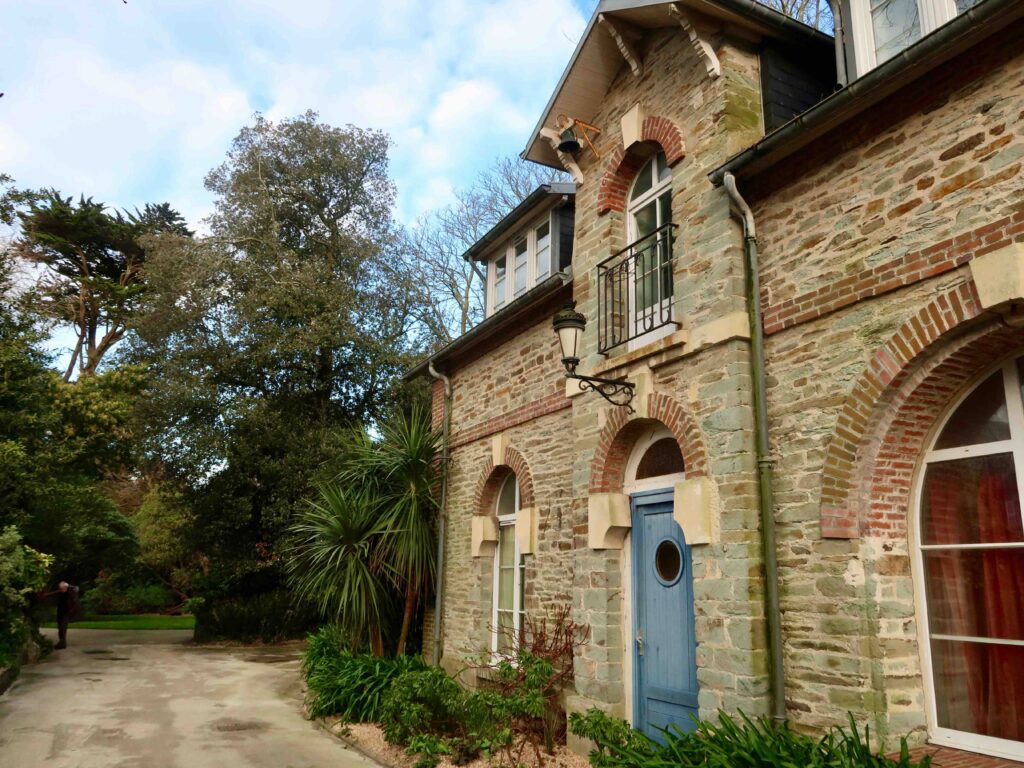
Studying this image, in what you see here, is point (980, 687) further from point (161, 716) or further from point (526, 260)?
point (161, 716)

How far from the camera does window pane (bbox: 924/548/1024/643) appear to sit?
14.2ft

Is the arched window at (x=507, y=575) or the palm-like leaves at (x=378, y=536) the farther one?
the palm-like leaves at (x=378, y=536)

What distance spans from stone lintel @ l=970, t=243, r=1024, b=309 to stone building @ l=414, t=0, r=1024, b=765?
19mm

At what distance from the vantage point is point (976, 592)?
452cm

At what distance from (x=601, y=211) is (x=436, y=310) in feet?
44.4

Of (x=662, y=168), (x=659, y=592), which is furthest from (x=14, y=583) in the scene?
(x=662, y=168)

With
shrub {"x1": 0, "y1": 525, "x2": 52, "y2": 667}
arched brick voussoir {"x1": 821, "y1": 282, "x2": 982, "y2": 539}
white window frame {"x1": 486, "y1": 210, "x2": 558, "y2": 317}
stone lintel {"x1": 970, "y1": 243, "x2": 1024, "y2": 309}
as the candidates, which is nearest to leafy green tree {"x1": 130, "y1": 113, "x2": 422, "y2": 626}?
shrub {"x1": 0, "y1": 525, "x2": 52, "y2": 667}

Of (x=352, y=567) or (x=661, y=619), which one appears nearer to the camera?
(x=661, y=619)

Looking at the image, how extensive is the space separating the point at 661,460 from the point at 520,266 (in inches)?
191

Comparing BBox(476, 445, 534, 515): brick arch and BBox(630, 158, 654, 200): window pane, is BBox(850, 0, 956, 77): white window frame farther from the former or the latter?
BBox(476, 445, 534, 515): brick arch

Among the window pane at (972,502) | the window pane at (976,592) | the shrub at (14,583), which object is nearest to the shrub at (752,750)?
the window pane at (976,592)

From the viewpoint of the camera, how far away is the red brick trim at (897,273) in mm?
4250

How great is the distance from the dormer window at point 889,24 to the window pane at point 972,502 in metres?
3.02

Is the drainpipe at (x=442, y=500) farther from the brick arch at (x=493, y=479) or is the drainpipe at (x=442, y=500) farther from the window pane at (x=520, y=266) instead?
the window pane at (x=520, y=266)
